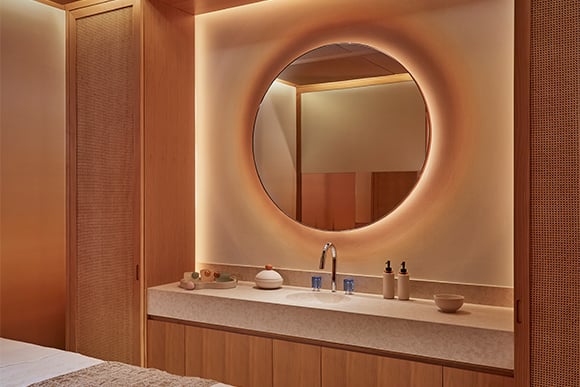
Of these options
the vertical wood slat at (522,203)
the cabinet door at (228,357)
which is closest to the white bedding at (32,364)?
the cabinet door at (228,357)

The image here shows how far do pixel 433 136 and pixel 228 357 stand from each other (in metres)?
1.55

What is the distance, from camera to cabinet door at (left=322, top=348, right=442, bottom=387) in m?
2.21

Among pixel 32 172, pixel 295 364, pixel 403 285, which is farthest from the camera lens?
pixel 32 172

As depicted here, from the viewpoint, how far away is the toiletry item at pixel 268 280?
2967 mm

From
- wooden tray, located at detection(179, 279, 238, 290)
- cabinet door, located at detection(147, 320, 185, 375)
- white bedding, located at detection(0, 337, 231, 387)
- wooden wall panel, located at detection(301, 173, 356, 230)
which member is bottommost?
cabinet door, located at detection(147, 320, 185, 375)

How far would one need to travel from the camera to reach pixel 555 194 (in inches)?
76.5

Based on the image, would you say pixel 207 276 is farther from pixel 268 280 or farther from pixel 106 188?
pixel 106 188

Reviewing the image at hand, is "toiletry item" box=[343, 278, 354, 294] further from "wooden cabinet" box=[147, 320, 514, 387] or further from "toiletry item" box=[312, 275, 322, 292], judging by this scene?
"wooden cabinet" box=[147, 320, 514, 387]

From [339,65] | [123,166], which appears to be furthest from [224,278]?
[339,65]

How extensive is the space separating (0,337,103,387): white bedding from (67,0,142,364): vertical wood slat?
0.90 meters

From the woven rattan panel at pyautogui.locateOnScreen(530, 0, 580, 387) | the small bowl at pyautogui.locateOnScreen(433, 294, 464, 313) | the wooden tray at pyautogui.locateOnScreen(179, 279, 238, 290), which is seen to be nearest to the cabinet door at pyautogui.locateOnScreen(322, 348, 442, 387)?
the small bowl at pyautogui.locateOnScreen(433, 294, 464, 313)

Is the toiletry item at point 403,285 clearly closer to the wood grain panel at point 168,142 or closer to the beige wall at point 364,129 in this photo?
the beige wall at point 364,129

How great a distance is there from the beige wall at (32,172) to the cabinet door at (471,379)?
2.80 m

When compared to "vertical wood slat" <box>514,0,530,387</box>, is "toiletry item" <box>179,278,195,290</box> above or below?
below
